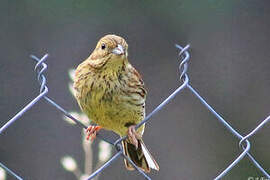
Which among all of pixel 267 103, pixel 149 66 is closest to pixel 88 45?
pixel 149 66

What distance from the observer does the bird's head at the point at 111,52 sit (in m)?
4.42

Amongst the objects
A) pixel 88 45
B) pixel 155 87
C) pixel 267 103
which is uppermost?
pixel 88 45

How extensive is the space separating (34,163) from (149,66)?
122 centimetres

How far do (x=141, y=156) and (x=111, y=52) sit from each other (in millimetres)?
557

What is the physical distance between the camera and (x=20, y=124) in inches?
247

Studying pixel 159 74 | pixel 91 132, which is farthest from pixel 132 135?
pixel 159 74

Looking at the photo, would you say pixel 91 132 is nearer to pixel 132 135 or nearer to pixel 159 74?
pixel 132 135

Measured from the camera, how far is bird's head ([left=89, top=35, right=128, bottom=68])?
442cm

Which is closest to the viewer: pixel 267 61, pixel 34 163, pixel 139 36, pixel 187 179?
pixel 34 163

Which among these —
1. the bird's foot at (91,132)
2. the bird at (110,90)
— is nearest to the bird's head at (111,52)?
the bird at (110,90)

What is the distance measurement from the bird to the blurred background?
4.40 ft

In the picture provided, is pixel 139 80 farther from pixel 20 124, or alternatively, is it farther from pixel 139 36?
pixel 139 36

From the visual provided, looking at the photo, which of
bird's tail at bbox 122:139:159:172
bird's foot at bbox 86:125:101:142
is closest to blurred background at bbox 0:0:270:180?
bird's tail at bbox 122:139:159:172

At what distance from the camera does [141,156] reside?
4637 millimetres
